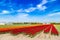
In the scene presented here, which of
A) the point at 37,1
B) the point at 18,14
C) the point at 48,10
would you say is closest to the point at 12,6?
the point at 18,14

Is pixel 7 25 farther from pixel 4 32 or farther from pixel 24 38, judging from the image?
pixel 24 38

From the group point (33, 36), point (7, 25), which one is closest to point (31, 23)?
point (33, 36)

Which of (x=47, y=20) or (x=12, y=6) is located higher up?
(x=12, y=6)

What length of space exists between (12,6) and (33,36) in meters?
0.66

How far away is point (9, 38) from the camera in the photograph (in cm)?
297

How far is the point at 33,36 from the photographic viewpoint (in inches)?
121

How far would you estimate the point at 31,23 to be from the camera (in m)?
3.09

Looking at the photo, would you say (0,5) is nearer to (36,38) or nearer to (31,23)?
(31,23)

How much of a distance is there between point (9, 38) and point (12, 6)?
566 millimetres

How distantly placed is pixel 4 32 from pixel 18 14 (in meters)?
0.40

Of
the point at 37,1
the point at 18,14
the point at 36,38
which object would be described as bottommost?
the point at 36,38

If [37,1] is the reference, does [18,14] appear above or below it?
below

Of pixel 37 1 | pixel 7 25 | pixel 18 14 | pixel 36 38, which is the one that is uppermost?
pixel 37 1

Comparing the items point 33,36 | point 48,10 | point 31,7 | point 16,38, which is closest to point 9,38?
point 16,38
